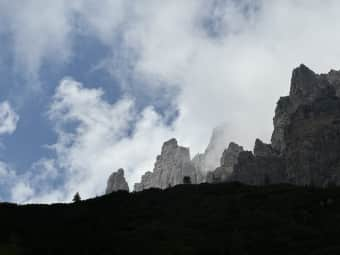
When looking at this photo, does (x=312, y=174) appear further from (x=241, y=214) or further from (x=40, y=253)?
(x=40, y=253)

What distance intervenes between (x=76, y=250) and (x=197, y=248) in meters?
12.0

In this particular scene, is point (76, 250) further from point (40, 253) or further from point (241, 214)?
point (241, 214)

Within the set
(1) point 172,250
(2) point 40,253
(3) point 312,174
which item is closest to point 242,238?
(1) point 172,250

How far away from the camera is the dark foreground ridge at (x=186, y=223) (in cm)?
5462

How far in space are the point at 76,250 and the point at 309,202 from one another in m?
30.7

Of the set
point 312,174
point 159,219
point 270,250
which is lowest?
point 270,250

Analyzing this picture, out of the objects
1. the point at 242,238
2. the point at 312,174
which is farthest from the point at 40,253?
the point at 312,174

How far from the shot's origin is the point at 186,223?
213 feet

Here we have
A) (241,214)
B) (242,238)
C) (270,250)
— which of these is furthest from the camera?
(241,214)

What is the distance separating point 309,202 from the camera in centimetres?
7056

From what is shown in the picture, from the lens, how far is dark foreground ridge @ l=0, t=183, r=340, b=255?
5462cm

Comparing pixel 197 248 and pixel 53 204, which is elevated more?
pixel 53 204

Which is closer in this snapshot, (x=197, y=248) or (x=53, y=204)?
(x=197, y=248)

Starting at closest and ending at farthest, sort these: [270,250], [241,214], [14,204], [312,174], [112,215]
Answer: [270,250] < [241,214] < [112,215] < [14,204] < [312,174]
